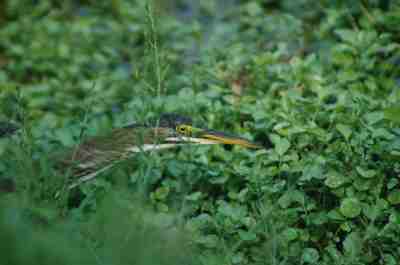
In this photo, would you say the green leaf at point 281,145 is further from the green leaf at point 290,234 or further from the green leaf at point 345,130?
the green leaf at point 290,234

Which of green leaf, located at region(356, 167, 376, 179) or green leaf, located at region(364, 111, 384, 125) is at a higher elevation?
green leaf, located at region(364, 111, 384, 125)

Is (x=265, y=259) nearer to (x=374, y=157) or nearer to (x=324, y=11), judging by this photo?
(x=374, y=157)

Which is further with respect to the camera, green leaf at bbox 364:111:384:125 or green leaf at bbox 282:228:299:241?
green leaf at bbox 364:111:384:125

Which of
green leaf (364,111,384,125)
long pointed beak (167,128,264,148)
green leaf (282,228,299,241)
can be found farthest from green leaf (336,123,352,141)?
green leaf (282,228,299,241)

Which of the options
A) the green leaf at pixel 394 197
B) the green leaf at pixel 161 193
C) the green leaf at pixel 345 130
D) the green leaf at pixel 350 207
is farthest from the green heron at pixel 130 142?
the green leaf at pixel 394 197

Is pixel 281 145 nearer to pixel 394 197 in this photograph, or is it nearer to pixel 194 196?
pixel 194 196

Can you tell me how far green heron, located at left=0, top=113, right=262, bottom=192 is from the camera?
4.56m

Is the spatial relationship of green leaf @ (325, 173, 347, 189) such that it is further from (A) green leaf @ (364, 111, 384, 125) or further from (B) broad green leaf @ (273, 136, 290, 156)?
(A) green leaf @ (364, 111, 384, 125)

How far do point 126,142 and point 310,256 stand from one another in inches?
57.6

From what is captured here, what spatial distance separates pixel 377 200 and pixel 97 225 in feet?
5.51

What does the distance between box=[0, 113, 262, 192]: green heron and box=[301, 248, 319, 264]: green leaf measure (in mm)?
970

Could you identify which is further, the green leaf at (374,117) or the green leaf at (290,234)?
the green leaf at (374,117)

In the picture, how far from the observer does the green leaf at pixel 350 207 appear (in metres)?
4.02

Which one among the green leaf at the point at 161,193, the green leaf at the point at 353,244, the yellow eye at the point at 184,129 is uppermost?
the yellow eye at the point at 184,129
